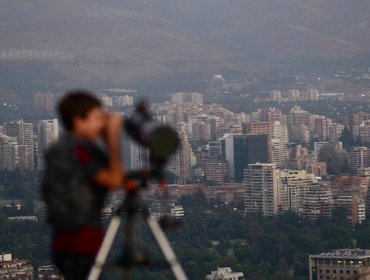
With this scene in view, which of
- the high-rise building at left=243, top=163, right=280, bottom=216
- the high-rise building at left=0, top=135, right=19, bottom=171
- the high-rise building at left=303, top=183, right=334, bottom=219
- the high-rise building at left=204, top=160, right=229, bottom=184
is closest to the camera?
the high-rise building at left=303, top=183, right=334, bottom=219

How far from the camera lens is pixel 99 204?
3.11m

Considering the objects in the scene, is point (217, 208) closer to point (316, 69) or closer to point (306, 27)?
point (316, 69)

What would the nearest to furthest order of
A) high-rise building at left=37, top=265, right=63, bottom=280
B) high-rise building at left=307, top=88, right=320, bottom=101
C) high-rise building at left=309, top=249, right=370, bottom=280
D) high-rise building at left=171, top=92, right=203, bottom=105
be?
high-rise building at left=309, top=249, right=370, bottom=280 → high-rise building at left=37, top=265, right=63, bottom=280 → high-rise building at left=171, top=92, right=203, bottom=105 → high-rise building at left=307, top=88, right=320, bottom=101

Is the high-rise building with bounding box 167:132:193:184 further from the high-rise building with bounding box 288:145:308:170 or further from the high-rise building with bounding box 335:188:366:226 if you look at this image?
the high-rise building with bounding box 335:188:366:226

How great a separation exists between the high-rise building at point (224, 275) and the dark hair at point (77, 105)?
24.8m

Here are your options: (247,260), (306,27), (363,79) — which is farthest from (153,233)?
(306,27)

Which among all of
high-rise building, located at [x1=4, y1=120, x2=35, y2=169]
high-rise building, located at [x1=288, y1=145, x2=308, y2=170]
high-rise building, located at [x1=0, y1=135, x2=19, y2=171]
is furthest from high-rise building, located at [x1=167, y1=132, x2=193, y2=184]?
high-rise building, located at [x1=0, y1=135, x2=19, y2=171]

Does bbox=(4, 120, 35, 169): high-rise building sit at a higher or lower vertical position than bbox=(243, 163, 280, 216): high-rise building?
higher

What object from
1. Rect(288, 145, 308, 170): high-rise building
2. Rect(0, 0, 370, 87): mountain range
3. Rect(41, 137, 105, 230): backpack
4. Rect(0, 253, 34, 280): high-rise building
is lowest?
Rect(0, 253, 34, 280): high-rise building

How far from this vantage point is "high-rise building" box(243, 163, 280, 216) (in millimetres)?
46856

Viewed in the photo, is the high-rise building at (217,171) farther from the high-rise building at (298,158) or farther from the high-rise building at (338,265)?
the high-rise building at (338,265)

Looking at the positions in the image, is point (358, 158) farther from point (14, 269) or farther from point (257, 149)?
point (14, 269)

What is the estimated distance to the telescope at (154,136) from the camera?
301cm

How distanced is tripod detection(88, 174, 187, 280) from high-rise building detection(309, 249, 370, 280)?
20.2m
